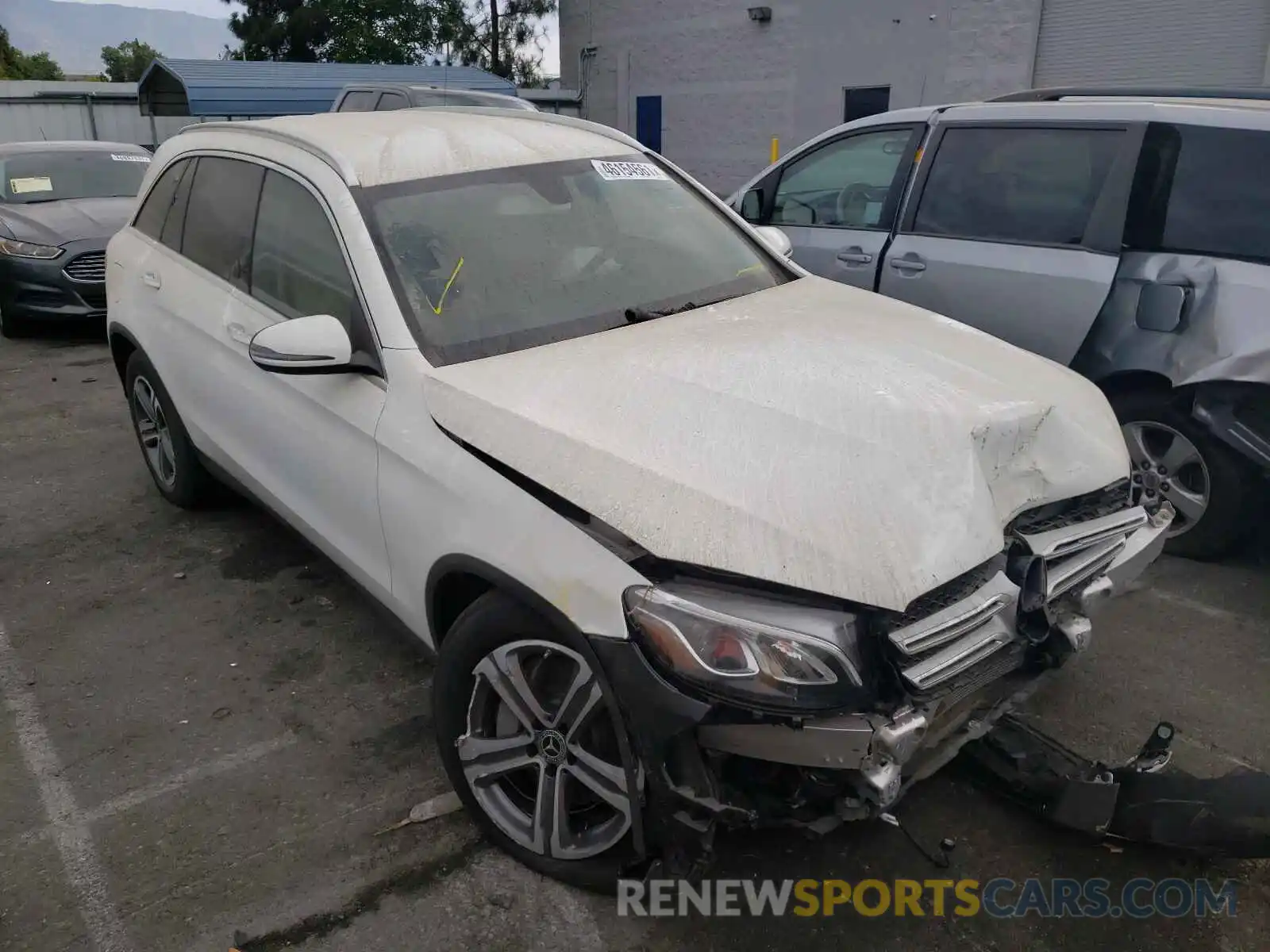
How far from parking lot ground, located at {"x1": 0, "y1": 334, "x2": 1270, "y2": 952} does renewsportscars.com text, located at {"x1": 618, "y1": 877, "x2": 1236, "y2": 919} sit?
0.10 ft

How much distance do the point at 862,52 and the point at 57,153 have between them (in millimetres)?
12628

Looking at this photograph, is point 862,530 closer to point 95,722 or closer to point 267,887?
point 267,887

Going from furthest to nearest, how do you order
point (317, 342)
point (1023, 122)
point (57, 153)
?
point (57, 153), point (1023, 122), point (317, 342)

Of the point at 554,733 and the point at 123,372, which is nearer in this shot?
the point at 554,733

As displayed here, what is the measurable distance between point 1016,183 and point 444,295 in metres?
3.13

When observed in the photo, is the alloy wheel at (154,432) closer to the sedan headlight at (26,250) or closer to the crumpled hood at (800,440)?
the crumpled hood at (800,440)

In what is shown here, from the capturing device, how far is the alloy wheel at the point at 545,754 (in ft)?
7.23

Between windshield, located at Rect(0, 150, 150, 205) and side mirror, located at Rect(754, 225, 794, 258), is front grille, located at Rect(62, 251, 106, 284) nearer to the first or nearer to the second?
windshield, located at Rect(0, 150, 150, 205)

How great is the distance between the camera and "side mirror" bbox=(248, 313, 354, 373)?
269cm

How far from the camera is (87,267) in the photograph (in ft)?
27.6

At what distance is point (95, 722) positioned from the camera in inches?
126

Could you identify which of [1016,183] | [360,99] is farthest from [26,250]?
[1016,183]

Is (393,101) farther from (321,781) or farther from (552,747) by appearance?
(552,747)

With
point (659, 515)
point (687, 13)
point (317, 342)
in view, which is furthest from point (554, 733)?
point (687, 13)
